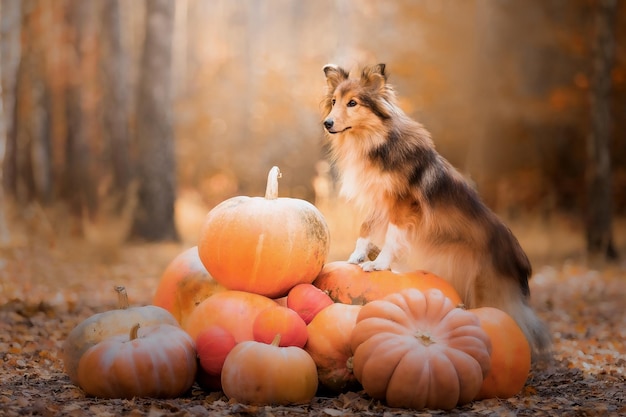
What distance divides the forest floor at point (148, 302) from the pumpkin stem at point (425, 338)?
343 mm

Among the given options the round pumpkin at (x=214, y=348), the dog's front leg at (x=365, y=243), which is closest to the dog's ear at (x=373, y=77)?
the dog's front leg at (x=365, y=243)

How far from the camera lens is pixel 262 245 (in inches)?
167

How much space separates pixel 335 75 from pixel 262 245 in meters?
1.36

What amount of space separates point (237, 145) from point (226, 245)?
16.7 m

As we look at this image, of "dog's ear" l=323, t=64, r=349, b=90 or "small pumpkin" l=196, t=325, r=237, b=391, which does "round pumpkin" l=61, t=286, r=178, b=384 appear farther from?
"dog's ear" l=323, t=64, r=349, b=90

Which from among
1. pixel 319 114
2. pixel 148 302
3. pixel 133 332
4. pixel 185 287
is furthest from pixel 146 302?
pixel 319 114

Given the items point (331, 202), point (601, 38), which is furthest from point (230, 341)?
point (601, 38)

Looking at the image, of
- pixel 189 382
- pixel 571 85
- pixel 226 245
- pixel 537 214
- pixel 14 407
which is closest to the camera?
pixel 14 407

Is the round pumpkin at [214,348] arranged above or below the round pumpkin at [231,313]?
below

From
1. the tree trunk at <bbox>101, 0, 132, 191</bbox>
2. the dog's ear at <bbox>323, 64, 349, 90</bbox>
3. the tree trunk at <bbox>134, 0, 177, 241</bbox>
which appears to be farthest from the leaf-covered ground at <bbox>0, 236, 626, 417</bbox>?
the tree trunk at <bbox>101, 0, 132, 191</bbox>

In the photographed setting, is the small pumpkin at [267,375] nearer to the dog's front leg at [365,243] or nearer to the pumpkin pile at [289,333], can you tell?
the pumpkin pile at [289,333]

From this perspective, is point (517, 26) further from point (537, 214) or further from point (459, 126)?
point (537, 214)

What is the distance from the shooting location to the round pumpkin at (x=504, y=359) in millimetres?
3871

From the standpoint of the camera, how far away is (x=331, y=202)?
11.4m
